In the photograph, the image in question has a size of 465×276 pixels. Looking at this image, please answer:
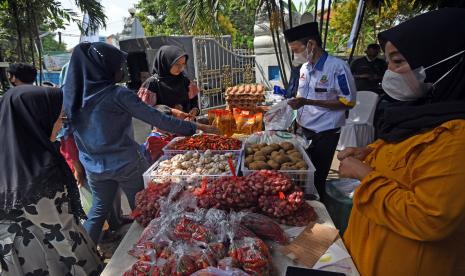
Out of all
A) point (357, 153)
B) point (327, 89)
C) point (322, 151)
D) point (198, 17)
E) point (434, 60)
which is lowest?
point (322, 151)

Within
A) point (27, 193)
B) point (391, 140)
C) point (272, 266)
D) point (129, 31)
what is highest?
point (129, 31)

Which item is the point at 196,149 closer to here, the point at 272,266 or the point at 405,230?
the point at 272,266

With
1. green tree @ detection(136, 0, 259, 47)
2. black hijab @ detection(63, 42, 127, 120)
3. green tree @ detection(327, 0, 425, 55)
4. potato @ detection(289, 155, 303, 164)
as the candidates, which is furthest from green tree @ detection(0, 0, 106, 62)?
green tree @ detection(327, 0, 425, 55)

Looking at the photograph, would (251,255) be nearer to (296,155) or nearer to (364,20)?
(296,155)

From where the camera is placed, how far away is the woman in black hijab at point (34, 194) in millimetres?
1825

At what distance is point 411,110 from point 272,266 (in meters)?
0.90

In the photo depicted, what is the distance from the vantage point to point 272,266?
1.36 meters

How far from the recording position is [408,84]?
1.37m

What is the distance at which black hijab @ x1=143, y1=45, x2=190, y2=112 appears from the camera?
3545 mm


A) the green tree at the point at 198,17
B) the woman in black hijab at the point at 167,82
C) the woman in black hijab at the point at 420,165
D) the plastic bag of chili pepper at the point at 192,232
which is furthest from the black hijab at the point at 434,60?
the green tree at the point at 198,17

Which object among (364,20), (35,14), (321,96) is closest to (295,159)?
(321,96)

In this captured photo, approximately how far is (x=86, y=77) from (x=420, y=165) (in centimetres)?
223

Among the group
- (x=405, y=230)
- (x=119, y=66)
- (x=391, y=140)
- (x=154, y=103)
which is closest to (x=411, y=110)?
(x=391, y=140)

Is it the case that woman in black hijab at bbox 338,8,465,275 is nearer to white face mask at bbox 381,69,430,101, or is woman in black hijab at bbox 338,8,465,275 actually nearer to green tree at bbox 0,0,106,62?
white face mask at bbox 381,69,430,101
